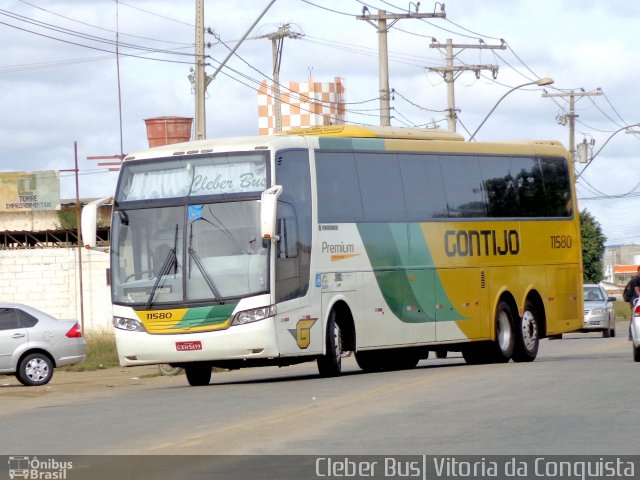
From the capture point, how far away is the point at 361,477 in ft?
34.1

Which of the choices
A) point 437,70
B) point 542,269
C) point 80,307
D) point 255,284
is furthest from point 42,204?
point 255,284

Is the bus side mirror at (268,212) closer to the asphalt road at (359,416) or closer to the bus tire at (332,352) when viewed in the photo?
the asphalt road at (359,416)

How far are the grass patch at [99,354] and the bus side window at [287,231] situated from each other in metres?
12.5

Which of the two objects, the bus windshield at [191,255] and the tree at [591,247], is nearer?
the bus windshield at [191,255]

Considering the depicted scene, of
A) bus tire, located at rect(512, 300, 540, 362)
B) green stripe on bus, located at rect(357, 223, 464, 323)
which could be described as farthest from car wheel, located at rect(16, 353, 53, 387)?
bus tire, located at rect(512, 300, 540, 362)

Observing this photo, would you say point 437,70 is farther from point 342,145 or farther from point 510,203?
point 342,145

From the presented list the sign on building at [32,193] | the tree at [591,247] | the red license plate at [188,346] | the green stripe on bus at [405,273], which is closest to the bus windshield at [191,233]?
the red license plate at [188,346]

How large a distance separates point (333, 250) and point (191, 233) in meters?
2.47

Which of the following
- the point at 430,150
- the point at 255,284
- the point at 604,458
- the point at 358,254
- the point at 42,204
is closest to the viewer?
the point at 604,458

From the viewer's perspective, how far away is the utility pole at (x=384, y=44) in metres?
40.5

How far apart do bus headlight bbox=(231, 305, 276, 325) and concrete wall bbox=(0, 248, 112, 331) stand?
82.8ft

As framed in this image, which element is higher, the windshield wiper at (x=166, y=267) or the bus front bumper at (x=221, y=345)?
the windshield wiper at (x=166, y=267)

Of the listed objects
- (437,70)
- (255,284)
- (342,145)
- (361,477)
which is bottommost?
(361,477)

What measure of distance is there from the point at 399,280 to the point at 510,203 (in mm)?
3571
